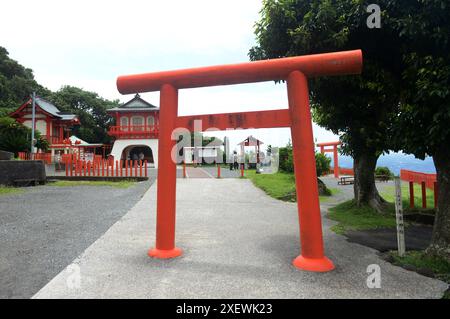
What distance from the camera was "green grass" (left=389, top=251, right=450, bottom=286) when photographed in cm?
355

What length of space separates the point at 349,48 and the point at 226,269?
5169 mm

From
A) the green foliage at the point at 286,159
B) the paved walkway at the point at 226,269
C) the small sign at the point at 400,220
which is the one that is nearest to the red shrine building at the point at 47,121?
the green foliage at the point at 286,159

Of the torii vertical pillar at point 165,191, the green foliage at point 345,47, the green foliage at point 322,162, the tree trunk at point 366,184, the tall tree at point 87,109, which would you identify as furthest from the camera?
the tall tree at point 87,109

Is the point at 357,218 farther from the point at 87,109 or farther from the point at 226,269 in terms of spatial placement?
the point at 87,109

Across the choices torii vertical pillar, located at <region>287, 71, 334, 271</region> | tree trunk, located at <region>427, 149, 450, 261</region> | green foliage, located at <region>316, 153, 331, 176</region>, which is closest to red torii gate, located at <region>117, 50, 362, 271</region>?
torii vertical pillar, located at <region>287, 71, 334, 271</region>

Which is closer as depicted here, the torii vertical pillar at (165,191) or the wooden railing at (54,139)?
the torii vertical pillar at (165,191)

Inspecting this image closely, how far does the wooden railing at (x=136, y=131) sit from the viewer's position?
2614cm

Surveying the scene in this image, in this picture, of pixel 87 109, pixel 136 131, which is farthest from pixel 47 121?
pixel 87 109

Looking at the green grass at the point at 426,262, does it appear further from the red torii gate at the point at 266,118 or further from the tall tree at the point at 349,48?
the tall tree at the point at 349,48

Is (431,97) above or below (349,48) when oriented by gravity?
below

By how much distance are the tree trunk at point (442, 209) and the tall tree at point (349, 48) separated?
102 cm

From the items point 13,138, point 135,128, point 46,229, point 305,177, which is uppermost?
point 135,128

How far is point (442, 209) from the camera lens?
4.14 meters

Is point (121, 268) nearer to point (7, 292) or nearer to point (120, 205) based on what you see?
point (7, 292)
